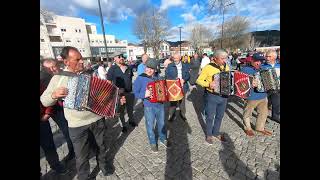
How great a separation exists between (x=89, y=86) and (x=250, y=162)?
3217 millimetres

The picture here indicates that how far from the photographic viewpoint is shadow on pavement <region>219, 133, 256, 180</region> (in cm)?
338

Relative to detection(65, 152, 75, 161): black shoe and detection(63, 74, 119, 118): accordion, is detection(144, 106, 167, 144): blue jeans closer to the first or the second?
detection(63, 74, 119, 118): accordion

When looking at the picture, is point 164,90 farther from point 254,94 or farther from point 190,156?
point 254,94

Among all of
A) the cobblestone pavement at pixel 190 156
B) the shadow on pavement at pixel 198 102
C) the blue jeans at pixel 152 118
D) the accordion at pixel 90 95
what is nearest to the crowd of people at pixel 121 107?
the blue jeans at pixel 152 118

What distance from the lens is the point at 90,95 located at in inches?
113

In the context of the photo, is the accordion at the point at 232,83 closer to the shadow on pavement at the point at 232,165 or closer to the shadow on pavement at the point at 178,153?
the shadow on pavement at the point at 232,165

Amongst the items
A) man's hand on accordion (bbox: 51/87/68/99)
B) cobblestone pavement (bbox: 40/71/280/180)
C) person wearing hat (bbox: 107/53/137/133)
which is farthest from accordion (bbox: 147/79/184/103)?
man's hand on accordion (bbox: 51/87/68/99)

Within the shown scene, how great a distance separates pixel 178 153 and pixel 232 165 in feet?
3.63

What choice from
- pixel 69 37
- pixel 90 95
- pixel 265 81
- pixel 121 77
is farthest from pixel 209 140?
pixel 69 37
